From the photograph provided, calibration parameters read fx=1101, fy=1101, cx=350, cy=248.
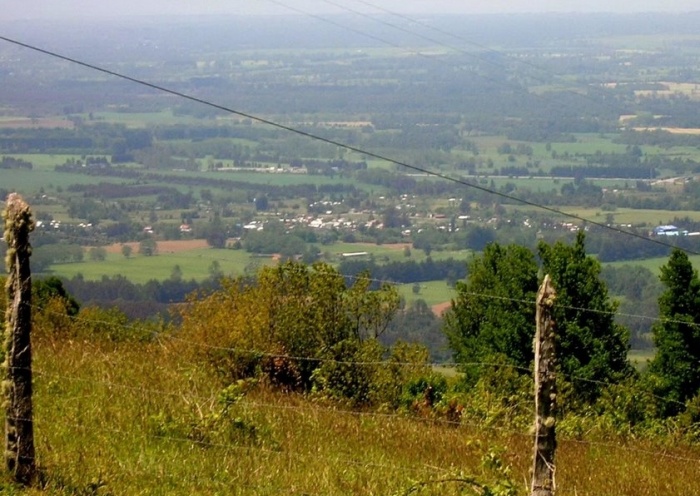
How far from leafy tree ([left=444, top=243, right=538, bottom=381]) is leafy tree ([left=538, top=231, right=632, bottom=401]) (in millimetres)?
795

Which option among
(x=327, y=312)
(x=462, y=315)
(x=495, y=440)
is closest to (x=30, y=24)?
(x=462, y=315)

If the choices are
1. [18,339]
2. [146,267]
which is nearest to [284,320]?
[18,339]

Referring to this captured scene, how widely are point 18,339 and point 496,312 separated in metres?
29.4

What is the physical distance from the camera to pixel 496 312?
33688 millimetres

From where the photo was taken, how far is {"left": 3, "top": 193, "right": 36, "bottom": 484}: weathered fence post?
4.88 metres

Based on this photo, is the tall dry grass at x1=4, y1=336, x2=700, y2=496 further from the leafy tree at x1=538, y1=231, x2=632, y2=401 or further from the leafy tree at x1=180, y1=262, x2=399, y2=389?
the leafy tree at x1=538, y1=231, x2=632, y2=401

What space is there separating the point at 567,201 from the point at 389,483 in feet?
268

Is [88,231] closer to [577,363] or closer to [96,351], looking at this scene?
[577,363]

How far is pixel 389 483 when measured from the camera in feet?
19.3

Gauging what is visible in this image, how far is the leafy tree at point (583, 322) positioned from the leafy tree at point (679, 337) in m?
1.29

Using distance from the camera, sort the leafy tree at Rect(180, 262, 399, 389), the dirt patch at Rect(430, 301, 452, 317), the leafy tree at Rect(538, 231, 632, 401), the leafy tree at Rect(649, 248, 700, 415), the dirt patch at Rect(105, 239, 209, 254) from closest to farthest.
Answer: the leafy tree at Rect(180, 262, 399, 389)
the leafy tree at Rect(649, 248, 700, 415)
the leafy tree at Rect(538, 231, 632, 401)
the dirt patch at Rect(430, 301, 452, 317)
the dirt patch at Rect(105, 239, 209, 254)

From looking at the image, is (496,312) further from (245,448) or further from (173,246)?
(245,448)

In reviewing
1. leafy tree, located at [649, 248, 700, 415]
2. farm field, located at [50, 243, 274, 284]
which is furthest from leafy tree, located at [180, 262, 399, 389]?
farm field, located at [50, 243, 274, 284]

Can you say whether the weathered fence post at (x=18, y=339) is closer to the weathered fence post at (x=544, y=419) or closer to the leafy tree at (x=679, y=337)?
the weathered fence post at (x=544, y=419)
